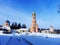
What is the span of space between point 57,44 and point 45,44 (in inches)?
6.1

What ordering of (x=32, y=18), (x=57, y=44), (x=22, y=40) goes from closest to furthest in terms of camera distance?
(x=57, y=44)
(x=22, y=40)
(x=32, y=18)

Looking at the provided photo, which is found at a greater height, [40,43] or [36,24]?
[36,24]

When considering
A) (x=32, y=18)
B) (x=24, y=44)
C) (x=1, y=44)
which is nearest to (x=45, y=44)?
(x=24, y=44)

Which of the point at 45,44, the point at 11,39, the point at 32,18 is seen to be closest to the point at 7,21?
the point at 32,18

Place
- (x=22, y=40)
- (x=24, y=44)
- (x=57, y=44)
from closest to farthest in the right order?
1. (x=57, y=44)
2. (x=24, y=44)
3. (x=22, y=40)

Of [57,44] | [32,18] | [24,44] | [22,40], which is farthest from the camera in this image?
[32,18]

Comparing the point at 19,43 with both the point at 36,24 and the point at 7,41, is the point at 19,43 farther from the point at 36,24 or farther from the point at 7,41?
the point at 36,24

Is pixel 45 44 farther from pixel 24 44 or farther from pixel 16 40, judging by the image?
pixel 16 40

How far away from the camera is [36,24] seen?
235cm

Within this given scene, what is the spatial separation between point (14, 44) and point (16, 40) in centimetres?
17

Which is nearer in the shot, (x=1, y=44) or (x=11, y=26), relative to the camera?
(x=1, y=44)

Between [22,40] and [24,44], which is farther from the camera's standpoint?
[22,40]

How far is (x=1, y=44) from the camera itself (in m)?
1.49

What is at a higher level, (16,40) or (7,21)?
(7,21)
